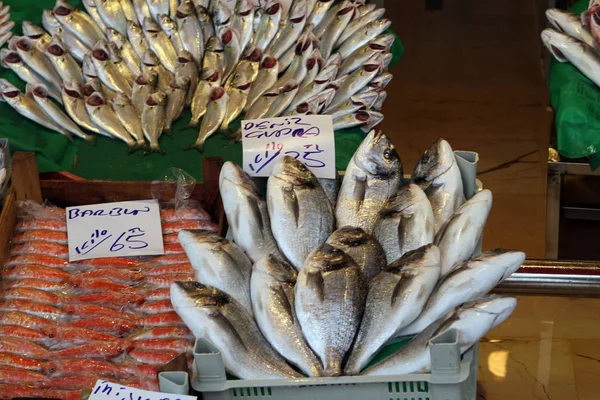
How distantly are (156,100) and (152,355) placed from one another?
53.9 inches

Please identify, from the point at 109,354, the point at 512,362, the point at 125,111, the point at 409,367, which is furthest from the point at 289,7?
the point at 409,367

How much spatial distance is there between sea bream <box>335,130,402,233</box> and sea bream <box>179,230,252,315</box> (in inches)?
11.3

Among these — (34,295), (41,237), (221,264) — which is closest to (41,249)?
(41,237)

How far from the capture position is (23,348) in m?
1.95

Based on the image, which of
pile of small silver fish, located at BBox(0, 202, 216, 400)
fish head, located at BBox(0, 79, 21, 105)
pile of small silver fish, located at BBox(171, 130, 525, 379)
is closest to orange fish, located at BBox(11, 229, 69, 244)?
pile of small silver fish, located at BBox(0, 202, 216, 400)

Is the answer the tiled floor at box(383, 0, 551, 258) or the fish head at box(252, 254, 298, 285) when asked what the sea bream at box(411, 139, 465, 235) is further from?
the tiled floor at box(383, 0, 551, 258)

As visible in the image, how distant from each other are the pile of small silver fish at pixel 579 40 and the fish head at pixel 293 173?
54.4 inches

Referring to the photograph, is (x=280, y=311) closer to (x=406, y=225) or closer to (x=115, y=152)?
(x=406, y=225)

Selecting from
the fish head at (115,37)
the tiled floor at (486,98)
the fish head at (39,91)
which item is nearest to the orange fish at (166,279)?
the fish head at (39,91)

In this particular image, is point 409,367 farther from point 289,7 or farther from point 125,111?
point 289,7

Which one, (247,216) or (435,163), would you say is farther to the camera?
(435,163)

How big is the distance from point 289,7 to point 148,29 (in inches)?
23.1

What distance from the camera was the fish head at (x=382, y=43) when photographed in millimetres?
3379

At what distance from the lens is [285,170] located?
6.78 feet
